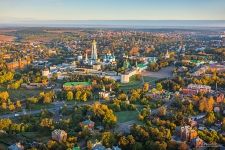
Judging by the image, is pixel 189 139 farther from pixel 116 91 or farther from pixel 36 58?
pixel 36 58

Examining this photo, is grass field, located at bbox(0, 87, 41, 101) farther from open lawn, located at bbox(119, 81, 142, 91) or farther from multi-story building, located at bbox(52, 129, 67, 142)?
multi-story building, located at bbox(52, 129, 67, 142)

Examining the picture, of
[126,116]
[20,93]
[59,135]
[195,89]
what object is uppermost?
[59,135]

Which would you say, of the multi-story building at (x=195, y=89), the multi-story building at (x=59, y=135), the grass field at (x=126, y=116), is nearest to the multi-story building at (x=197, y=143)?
the grass field at (x=126, y=116)

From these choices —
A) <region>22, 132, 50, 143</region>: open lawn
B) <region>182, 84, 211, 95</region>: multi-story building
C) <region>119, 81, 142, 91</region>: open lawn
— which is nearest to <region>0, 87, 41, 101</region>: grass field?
<region>119, 81, 142, 91</region>: open lawn

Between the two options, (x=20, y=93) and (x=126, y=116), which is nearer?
(x=126, y=116)

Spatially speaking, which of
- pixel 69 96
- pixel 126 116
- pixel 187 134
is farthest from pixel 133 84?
pixel 187 134

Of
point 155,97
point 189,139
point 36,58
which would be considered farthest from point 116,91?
point 36,58

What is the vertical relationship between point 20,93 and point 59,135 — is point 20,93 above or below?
below

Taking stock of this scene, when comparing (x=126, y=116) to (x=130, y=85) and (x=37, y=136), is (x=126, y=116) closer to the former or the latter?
(x=37, y=136)

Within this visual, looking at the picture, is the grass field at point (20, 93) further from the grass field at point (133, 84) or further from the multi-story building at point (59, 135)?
the multi-story building at point (59, 135)
